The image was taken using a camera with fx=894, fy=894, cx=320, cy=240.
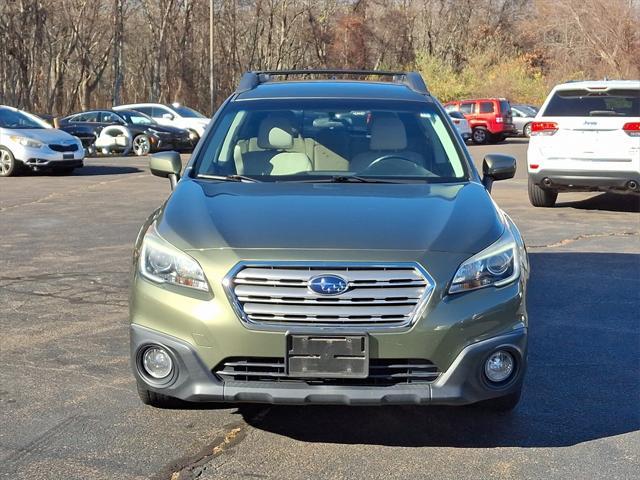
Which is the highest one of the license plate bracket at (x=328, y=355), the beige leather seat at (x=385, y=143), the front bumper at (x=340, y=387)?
the beige leather seat at (x=385, y=143)

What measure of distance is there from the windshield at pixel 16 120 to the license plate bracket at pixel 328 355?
15185 mm

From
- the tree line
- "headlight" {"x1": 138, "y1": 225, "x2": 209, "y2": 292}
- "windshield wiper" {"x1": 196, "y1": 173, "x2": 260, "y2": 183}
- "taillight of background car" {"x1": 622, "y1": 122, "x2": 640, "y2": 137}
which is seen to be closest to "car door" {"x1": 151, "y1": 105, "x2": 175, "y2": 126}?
"taillight of background car" {"x1": 622, "y1": 122, "x2": 640, "y2": 137}

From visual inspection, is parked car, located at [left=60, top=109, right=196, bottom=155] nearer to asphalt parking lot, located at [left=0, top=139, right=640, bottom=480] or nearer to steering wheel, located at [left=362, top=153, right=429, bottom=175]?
asphalt parking lot, located at [left=0, top=139, right=640, bottom=480]

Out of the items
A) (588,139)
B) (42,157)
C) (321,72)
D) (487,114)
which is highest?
(321,72)

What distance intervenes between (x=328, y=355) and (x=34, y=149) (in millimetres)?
14602

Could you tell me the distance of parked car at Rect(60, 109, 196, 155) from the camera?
24.1 metres

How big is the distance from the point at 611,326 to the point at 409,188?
2.35m

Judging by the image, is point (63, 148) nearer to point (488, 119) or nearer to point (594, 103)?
point (594, 103)

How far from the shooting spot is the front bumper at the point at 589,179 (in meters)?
11.8

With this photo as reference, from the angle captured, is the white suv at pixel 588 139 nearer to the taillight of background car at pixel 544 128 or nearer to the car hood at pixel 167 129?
the taillight of background car at pixel 544 128

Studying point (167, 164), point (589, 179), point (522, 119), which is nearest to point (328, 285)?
point (167, 164)

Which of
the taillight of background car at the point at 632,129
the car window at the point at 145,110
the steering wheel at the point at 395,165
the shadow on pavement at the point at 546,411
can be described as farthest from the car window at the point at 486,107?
the steering wheel at the point at 395,165

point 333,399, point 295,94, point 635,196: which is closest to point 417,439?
point 333,399

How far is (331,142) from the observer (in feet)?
17.7
